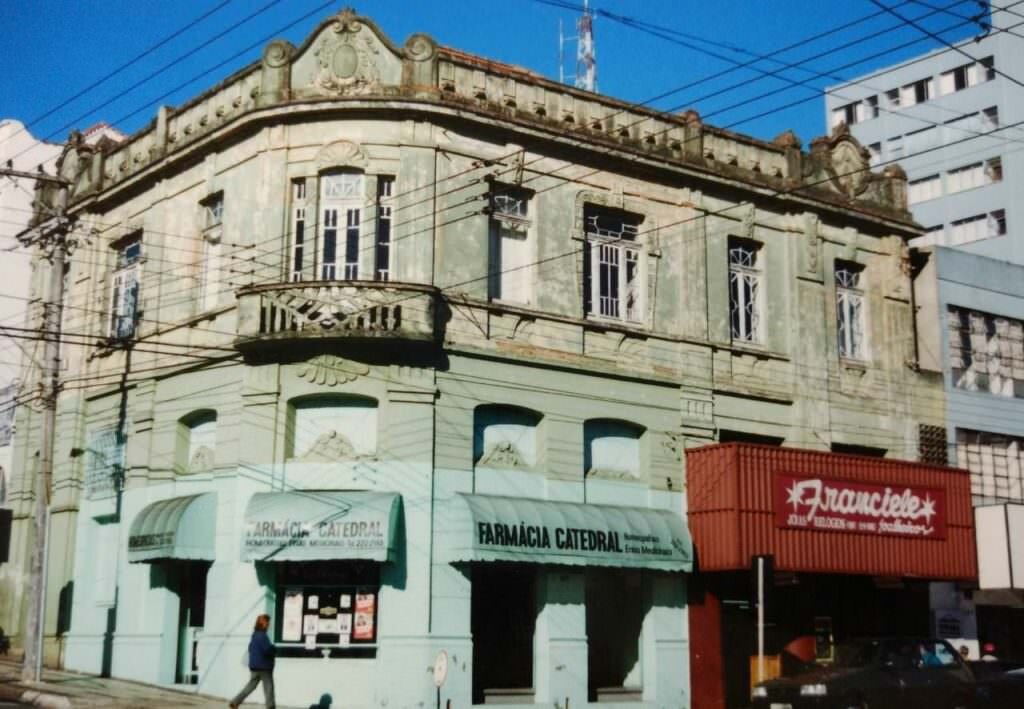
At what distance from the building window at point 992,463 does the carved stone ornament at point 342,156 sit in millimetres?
16003

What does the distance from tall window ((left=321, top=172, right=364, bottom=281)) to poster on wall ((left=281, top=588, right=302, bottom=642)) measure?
18.3 ft

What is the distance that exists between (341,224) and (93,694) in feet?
29.7

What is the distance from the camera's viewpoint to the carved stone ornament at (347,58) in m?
22.6

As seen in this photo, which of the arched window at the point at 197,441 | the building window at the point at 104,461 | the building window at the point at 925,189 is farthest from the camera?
the building window at the point at 925,189

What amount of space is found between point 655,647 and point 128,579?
10261 mm

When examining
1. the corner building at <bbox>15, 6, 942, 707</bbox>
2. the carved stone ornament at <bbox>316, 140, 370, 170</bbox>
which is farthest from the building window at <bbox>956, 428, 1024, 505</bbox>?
the carved stone ornament at <bbox>316, 140, 370, 170</bbox>

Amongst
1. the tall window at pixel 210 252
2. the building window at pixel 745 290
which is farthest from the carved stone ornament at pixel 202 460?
the building window at pixel 745 290

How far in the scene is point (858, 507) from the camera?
2506 centimetres

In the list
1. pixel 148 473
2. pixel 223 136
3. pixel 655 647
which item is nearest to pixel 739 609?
pixel 655 647

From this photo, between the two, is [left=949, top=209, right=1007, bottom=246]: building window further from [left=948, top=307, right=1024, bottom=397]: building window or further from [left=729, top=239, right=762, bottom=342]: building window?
[left=729, top=239, right=762, bottom=342]: building window

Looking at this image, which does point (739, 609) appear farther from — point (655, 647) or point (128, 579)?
point (128, 579)

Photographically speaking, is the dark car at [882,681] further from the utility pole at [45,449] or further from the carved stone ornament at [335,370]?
the utility pole at [45,449]

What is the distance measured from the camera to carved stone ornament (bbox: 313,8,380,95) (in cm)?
2259

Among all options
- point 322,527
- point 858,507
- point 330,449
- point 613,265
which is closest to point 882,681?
point 858,507
